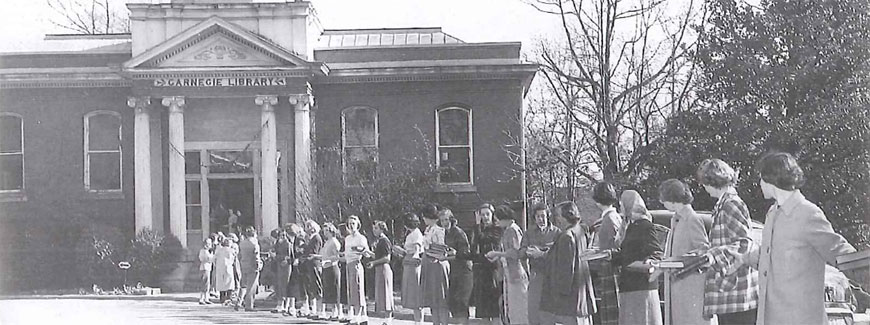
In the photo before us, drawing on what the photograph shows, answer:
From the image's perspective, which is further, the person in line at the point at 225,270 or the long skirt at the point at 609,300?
the person in line at the point at 225,270

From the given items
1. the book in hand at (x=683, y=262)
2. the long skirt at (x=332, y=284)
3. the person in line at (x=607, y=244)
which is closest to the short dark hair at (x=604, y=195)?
the person in line at (x=607, y=244)

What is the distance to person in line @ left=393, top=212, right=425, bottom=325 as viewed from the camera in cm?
1393

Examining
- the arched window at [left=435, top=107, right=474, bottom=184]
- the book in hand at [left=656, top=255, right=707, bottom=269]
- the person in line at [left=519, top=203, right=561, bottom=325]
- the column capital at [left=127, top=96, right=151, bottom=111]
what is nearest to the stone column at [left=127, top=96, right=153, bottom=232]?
the column capital at [left=127, top=96, right=151, bottom=111]

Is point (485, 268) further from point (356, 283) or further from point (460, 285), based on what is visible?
point (356, 283)

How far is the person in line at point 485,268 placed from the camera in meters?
12.2

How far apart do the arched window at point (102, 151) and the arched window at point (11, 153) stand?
155 centimetres

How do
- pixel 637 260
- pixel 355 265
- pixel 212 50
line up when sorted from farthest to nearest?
pixel 212 50, pixel 355 265, pixel 637 260

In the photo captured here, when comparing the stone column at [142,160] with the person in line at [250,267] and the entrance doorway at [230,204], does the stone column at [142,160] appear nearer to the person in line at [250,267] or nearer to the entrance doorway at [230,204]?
the entrance doorway at [230,204]

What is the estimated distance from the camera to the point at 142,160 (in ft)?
89.8

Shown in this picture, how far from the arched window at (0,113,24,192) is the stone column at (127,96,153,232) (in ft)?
8.71

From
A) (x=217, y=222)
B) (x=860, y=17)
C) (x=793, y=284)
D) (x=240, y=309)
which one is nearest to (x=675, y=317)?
(x=793, y=284)

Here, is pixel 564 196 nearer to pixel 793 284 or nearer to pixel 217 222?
pixel 217 222

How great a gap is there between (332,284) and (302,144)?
1102 centimetres

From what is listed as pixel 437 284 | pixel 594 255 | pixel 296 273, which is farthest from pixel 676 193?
Answer: pixel 296 273
